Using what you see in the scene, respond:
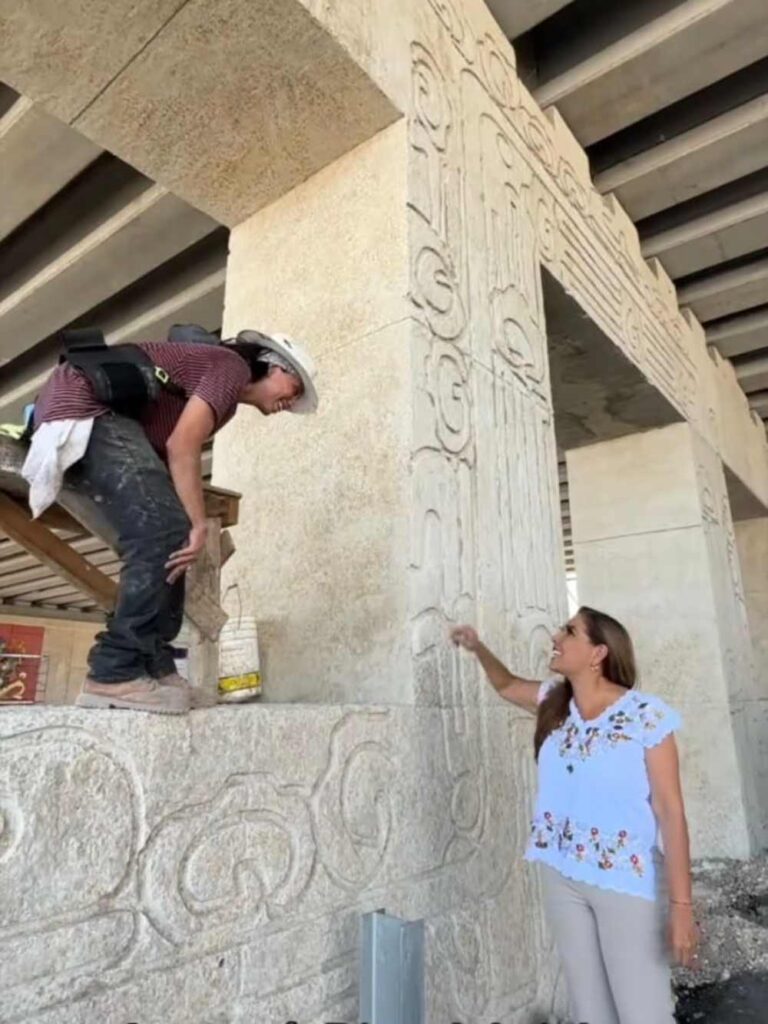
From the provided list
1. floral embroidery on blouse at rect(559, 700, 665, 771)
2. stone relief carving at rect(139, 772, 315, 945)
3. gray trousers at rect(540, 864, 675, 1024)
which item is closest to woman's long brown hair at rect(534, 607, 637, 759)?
floral embroidery on blouse at rect(559, 700, 665, 771)

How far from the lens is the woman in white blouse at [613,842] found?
1.77 m

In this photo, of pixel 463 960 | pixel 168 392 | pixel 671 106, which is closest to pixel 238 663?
pixel 168 392

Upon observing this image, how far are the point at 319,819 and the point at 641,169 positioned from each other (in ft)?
16.0

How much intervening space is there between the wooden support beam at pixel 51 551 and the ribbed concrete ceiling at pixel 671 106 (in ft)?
12.0

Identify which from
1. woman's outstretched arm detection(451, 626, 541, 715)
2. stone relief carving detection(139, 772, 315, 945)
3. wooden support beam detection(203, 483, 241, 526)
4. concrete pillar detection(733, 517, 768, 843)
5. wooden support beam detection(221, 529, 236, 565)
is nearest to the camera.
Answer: stone relief carving detection(139, 772, 315, 945)

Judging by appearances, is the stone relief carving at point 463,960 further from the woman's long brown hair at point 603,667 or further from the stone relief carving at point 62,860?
the stone relief carving at point 62,860

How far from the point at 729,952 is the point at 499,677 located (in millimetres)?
2135

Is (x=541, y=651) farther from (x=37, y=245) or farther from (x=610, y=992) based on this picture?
(x=37, y=245)

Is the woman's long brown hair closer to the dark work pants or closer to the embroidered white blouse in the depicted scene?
the embroidered white blouse

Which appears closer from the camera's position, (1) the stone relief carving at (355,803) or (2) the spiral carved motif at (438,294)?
(1) the stone relief carving at (355,803)

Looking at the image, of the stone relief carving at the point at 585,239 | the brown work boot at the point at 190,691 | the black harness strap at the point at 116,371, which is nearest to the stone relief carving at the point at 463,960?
the brown work boot at the point at 190,691

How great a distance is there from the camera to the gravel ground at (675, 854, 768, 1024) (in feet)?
9.07

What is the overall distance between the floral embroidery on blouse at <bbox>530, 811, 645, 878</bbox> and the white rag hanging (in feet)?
5.19

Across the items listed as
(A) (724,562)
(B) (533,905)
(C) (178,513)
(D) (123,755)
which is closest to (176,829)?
(D) (123,755)
